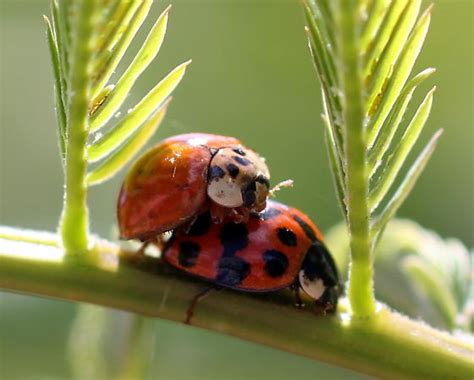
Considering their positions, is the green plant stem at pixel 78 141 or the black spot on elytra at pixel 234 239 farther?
the black spot on elytra at pixel 234 239

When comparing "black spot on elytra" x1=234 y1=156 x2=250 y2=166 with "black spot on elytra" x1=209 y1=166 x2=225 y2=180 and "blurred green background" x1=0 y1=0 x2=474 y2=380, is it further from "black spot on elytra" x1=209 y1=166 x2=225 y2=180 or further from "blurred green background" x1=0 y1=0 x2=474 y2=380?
"blurred green background" x1=0 y1=0 x2=474 y2=380

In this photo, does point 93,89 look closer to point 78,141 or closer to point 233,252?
point 78,141

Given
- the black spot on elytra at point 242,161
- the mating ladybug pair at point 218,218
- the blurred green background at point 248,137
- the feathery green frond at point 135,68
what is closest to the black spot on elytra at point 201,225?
the mating ladybug pair at point 218,218

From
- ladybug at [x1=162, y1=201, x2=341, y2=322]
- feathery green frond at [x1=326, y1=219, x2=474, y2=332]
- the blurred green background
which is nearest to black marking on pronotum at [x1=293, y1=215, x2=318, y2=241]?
ladybug at [x1=162, y1=201, x2=341, y2=322]

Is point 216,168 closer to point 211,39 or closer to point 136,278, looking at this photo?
point 136,278

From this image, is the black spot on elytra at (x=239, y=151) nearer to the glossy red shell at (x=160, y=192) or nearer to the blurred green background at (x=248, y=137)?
the glossy red shell at (x=160, y=192)

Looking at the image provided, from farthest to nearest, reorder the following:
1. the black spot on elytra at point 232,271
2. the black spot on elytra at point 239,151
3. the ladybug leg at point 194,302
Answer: the black spot on elytra at point 239,151 < the black spot on elytra at point 232,271 < the ladybug leg at point 194,302
